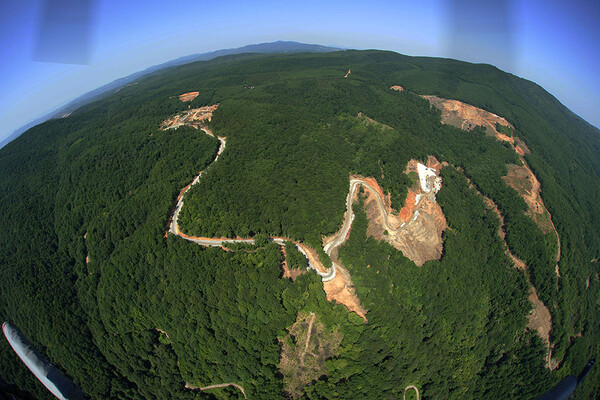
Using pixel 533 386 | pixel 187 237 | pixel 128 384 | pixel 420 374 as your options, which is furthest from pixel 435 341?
pixel 128 384

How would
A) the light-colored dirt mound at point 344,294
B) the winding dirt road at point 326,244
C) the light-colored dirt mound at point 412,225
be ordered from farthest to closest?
the light-colored dirt mound at point 412,225
the winding dirt road at point 326,244
the light-colored dirt mound at point 344,294

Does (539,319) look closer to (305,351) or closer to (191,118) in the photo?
(305,351)

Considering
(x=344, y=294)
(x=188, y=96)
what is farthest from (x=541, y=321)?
(x=188, y=96)

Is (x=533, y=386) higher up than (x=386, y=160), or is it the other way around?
(x=386, y=160)

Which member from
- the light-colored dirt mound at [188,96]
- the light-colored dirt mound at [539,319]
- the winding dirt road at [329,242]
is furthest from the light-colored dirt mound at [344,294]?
the light-colored dirt mound at [188,96]

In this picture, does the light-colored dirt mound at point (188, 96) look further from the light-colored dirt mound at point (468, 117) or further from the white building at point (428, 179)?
the light-colored dirt mound at point (468, 117)

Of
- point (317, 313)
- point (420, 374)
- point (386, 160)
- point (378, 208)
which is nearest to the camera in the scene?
point (317, 313)

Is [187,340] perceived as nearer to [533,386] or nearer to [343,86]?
[533,386]
